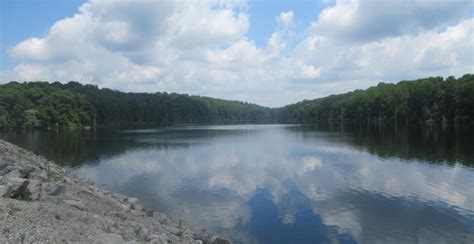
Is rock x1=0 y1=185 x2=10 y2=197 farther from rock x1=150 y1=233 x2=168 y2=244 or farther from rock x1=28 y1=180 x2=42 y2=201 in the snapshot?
rock x1=150 y1=233 x2=168 y2=244

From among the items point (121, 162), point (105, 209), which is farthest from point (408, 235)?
point (121, 162)

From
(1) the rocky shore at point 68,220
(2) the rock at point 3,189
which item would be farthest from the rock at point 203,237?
(2) the rock at point 3,189

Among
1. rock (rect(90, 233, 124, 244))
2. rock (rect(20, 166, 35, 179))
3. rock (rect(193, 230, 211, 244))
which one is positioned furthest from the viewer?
rock (rect(20, 166, 35, 179))

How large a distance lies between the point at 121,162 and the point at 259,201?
25.4 meters

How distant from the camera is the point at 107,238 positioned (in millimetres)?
12086

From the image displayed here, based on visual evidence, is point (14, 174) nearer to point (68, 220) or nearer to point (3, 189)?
point (3, 189)

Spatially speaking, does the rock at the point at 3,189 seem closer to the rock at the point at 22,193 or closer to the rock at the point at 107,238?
the rock at the point at 22,193

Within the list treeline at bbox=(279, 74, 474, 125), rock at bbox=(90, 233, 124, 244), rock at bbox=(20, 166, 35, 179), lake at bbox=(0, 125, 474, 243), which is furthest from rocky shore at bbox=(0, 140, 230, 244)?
treeline at bbox=(279, 74, 474, 125)

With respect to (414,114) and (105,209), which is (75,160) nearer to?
(105,209)

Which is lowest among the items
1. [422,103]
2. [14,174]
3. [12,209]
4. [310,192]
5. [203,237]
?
[310,192]

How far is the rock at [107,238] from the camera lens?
11674 mm

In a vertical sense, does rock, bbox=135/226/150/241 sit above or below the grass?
below

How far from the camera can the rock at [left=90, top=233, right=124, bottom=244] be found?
1167 centimetres

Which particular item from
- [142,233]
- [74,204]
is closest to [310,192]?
[142,233]
